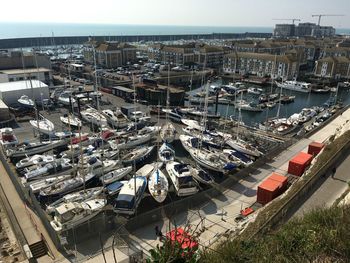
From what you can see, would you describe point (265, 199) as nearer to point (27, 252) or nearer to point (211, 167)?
point (211, 167)

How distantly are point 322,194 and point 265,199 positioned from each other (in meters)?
3.36

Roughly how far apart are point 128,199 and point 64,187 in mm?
5319

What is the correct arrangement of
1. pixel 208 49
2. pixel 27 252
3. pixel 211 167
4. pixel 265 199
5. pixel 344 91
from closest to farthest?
1. pixel 27 252
2. pixel 265 199
3. pixel 211 167
4. pixel 344 91
5. pixel 208 49

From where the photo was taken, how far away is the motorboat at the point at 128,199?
16.9 m

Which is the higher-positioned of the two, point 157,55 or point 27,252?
point 157,55

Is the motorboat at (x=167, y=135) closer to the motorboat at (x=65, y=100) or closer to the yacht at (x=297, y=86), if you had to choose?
→ the motorboat at (x=65, y=100)

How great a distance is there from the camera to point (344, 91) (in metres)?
57.8

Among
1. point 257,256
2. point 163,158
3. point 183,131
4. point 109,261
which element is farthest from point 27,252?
point 183,131

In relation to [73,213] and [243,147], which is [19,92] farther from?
[243,147]

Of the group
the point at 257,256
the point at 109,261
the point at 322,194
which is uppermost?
the point at 257,256

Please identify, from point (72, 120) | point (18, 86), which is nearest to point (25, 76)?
point (18, 86)

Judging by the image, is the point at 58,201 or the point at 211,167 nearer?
the point at 58,201

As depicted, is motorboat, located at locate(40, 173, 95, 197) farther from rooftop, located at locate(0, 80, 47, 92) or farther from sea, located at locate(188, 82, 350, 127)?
rooftop, located at locate(0, 80, 47, 92)

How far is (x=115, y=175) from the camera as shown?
21.3 meters
